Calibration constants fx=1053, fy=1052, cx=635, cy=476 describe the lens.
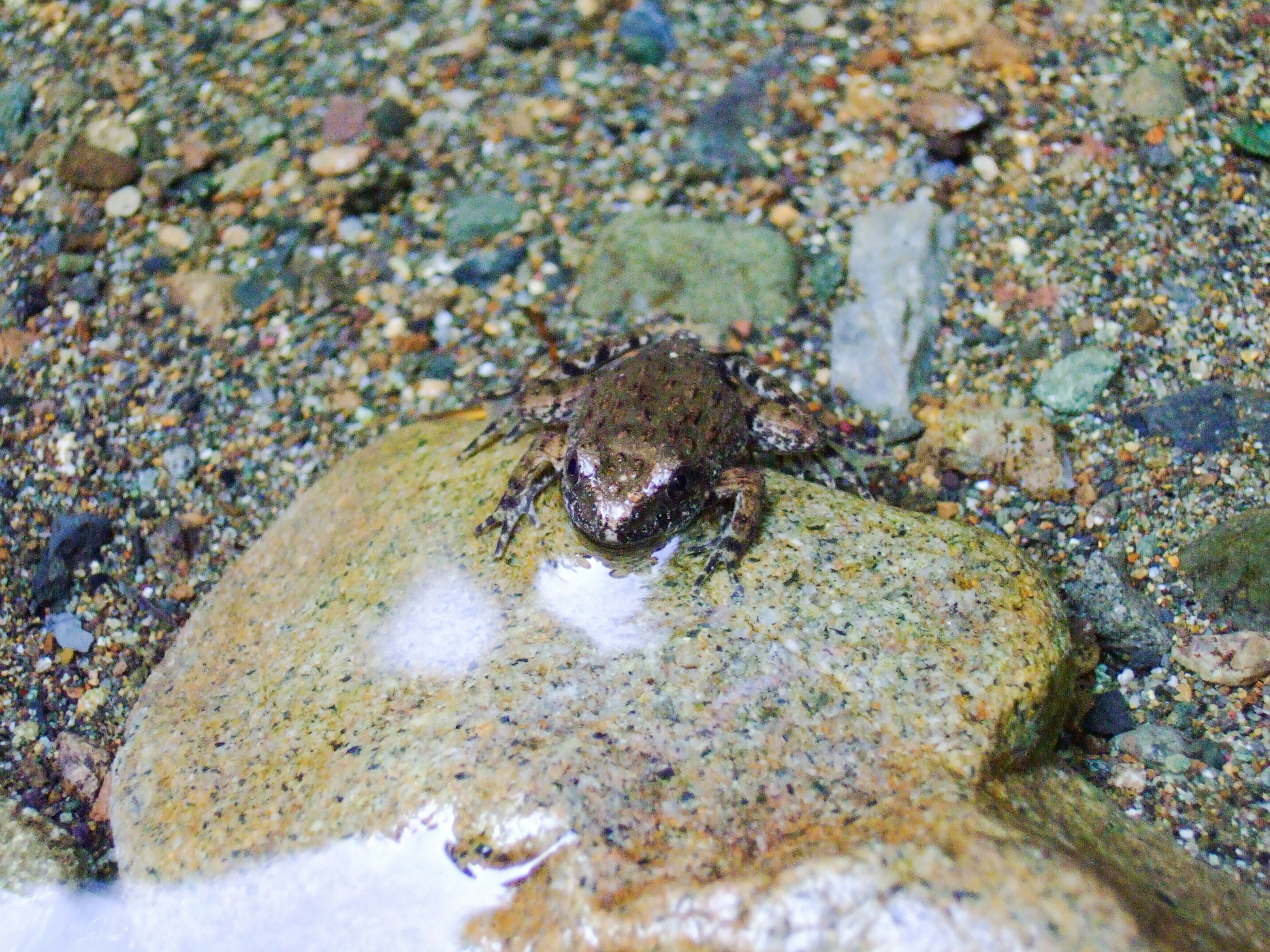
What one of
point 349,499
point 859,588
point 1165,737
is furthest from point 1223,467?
point 349,499

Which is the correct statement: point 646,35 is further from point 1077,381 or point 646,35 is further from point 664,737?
point 664,737

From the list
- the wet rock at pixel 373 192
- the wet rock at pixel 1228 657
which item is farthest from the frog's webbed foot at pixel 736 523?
the wet rock at pixel 373 192

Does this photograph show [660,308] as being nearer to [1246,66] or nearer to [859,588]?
Result: [859,588]

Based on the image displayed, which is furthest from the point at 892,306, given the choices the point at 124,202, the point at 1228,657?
the point at 124,202

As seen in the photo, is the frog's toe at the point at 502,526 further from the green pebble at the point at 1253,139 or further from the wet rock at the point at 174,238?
the green pebble at the point at 1253,139

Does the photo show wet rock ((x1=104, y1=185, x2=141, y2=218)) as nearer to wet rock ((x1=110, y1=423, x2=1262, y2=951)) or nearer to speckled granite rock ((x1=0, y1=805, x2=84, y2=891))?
wet rock ((x1=110, y1=423, x2=1262, y2=951))

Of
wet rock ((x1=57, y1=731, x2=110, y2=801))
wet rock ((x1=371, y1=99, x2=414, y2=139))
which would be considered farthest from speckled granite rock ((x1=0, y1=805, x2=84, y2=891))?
wet rock ((x1=371, y1=99, x2=414, y2=139))

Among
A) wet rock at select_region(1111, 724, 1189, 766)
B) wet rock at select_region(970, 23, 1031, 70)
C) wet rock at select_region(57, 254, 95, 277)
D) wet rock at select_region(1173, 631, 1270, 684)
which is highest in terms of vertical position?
wet rock at select_region(57, 254, 95, 277)
